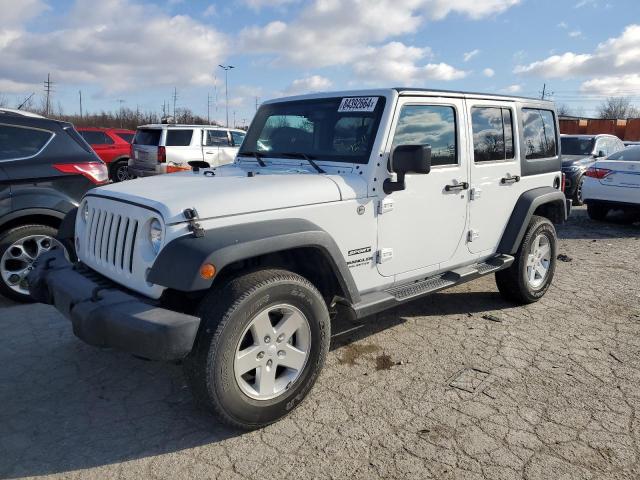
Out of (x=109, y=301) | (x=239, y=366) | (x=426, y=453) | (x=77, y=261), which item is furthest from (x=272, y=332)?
(x=77, y=261)

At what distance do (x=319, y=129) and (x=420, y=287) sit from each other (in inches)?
58.0

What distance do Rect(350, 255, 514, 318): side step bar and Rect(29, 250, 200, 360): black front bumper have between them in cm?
123

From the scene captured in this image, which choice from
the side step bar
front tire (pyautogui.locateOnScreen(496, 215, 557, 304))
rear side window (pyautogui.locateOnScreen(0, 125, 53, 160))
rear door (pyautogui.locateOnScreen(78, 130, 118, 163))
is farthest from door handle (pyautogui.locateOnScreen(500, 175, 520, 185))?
rear door (pyautogui.locateOnScreen(78, 130, 118, 163))

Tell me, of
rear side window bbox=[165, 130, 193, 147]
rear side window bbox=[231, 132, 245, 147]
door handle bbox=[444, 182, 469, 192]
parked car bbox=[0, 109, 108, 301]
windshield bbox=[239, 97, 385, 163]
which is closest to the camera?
windshield bbox=[239, 97, 385, 163]

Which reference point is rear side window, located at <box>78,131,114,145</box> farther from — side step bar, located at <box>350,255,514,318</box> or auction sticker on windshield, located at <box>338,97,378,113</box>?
side step bar, located at <box>350,255,514,318</box>

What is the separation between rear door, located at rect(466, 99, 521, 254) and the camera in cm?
430

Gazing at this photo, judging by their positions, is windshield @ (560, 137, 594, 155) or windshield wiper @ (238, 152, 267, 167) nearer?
windshield wiper @ (238, 152, 267, 167)

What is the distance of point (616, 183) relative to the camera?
30.4 ft

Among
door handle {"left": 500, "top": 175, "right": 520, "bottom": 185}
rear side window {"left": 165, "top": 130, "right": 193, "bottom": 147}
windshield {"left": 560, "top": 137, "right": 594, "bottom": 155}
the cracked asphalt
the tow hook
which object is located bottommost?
the cracked asphalt

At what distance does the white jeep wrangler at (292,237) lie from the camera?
8.63 ft

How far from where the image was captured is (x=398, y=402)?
3.28 metres

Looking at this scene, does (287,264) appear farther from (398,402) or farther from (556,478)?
(556,478)

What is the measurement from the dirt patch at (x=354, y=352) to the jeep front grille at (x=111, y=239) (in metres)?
1.82

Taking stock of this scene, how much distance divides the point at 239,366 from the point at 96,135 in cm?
1471
